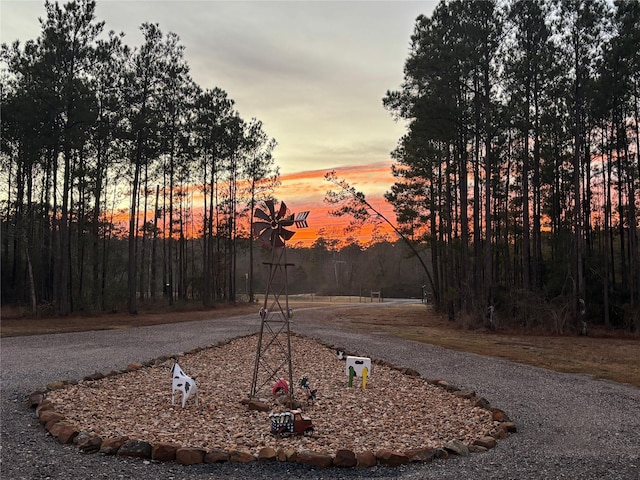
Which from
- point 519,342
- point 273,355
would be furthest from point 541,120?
point 273,355

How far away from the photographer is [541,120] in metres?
18.0

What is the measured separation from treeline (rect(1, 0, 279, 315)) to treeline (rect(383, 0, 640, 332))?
10.5 metres

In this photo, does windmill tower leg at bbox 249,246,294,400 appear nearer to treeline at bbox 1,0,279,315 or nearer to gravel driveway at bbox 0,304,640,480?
gravel driveway at bbox 0,304,640,480

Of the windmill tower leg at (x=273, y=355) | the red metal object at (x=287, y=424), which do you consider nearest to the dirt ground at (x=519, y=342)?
the windmill tower leg at (x=273, y=355)

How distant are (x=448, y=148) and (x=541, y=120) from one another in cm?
385

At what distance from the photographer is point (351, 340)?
41.0 feet

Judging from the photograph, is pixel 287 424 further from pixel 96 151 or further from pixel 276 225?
pixel 96 151

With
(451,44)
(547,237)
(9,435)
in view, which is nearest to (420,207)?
(547,237)

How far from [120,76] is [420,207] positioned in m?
14.9

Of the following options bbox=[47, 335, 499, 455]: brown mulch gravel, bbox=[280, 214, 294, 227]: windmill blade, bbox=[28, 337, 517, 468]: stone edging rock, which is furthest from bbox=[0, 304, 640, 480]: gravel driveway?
bbox=[280, 214, 294, 227]: windmill blade

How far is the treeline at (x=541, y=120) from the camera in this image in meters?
16.1

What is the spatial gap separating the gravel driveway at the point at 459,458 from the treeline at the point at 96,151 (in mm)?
10273

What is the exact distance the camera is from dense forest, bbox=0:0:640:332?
16.5 meters

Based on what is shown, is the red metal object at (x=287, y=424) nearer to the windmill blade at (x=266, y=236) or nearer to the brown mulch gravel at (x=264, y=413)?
the brown mulch gravel at (x=264, y=413)
